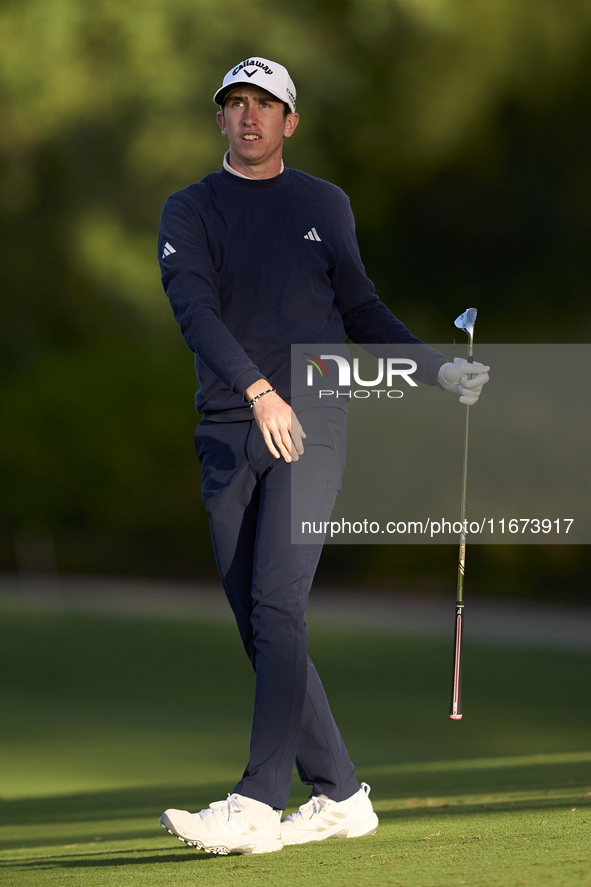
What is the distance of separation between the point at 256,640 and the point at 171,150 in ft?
31.5

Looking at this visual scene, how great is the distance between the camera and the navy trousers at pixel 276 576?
2.36 meters

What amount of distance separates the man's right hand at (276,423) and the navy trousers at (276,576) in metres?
0.17

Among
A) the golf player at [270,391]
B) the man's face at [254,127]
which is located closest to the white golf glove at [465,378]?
the golf player at [270,391]

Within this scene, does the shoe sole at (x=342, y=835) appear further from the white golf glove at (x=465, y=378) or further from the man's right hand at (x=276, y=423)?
the white golf glove at (x=465, y=378)

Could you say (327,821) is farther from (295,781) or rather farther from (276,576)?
(295,781)

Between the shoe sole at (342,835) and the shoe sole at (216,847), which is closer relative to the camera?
the shoe sole at (216,847)

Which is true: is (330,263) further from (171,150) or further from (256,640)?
(171,150)

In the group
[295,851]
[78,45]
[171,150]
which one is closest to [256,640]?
[295,851]

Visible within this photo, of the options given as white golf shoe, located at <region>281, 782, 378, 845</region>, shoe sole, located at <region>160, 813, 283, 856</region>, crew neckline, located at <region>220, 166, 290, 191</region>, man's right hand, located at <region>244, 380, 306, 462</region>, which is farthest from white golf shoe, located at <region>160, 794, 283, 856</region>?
crew neckline, located at <region>220, 166, 290, 191</region>

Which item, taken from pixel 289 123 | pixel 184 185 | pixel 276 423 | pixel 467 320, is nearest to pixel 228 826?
pixel 276 423

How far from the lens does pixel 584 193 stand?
33.6ft

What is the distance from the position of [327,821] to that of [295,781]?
1643 mm

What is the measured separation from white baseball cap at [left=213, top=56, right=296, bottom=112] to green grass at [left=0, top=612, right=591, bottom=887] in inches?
61.7

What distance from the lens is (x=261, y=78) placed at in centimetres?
252
